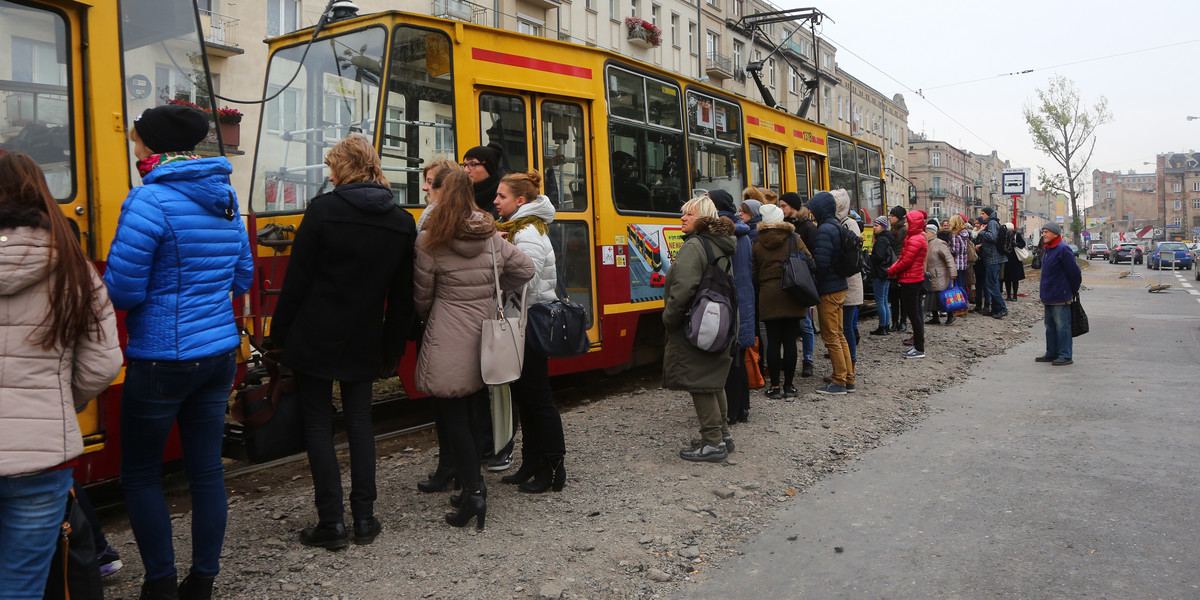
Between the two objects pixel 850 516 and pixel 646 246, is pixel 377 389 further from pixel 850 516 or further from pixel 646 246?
pixel 850 516

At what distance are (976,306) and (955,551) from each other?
43.5ft

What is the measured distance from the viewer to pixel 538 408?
4.85m

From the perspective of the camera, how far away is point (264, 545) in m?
4.14

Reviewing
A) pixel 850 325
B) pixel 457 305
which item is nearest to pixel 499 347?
pixel 457 305

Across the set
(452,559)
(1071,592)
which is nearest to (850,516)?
(1071,592)

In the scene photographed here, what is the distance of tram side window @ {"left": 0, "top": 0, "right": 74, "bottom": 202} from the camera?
3830 mm

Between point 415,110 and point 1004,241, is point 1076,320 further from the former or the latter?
point 415,110

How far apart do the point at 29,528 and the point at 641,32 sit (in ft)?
103

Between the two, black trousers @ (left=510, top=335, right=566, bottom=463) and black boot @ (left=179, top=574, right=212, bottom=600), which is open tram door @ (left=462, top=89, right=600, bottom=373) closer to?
black trousers @ (left=510, top=335, right=566, bottom=463)

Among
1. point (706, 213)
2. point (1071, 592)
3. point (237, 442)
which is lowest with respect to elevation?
point (1071, 592)

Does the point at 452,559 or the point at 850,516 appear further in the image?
the point at 850,516

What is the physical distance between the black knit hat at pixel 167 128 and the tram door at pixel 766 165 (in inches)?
324

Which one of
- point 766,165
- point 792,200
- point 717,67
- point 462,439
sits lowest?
point 462,439

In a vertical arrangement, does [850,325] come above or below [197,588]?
above
